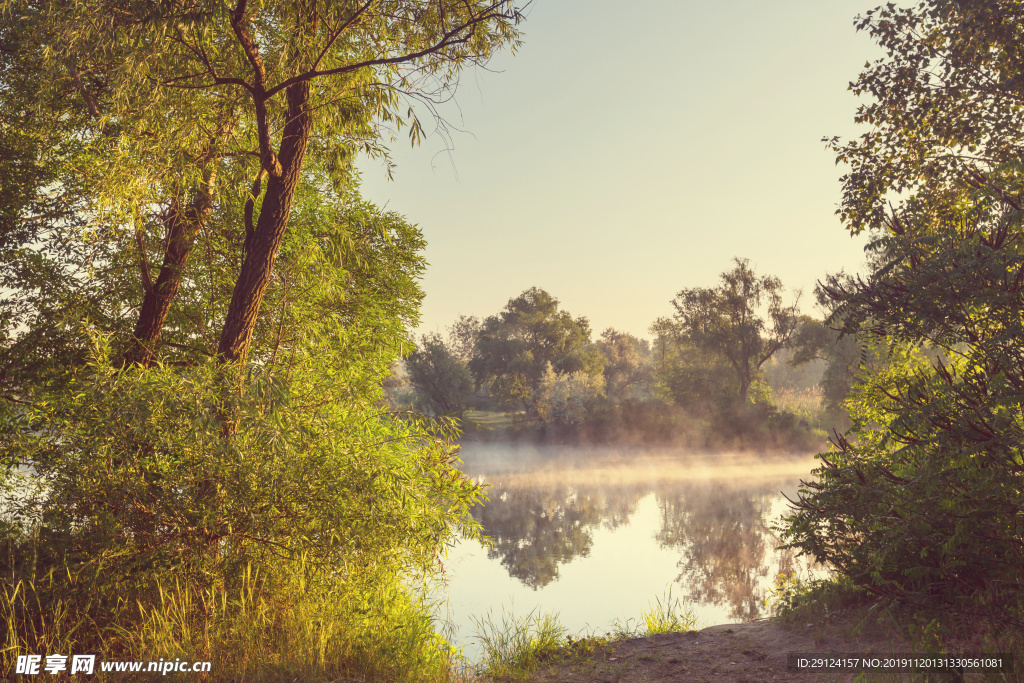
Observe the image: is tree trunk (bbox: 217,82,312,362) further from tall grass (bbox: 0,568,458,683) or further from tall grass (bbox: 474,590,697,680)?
tall grass (bbox: 474,590,697,680)

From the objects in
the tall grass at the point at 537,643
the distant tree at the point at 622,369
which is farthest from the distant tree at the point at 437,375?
the tall grass at the point at 537,643

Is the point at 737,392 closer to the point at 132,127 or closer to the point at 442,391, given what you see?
the point at 442,391

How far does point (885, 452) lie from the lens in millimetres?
6750

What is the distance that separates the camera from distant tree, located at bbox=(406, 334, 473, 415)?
3897 centimetres

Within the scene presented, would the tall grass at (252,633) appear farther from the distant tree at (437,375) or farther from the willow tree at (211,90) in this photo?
the distant tree at (437,375)

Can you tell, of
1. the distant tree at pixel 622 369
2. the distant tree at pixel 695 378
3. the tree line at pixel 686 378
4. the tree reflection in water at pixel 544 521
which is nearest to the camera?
the tree reflection in water at pixel 544 521

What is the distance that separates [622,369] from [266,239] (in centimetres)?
4626

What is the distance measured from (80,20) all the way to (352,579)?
6.09 metres

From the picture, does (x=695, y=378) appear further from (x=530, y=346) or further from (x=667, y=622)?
(x=667, y=622)

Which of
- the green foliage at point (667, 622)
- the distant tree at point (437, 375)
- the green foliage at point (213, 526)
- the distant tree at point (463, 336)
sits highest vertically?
the distant tree at point (463, 336)

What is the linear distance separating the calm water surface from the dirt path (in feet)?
4.82

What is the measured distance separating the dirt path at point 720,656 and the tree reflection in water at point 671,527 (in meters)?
2.87

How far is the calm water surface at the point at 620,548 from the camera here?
33.3 ft

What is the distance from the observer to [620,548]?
14273 millimetres
